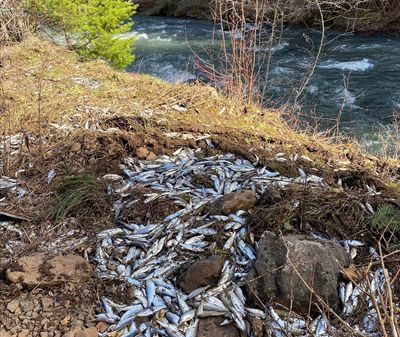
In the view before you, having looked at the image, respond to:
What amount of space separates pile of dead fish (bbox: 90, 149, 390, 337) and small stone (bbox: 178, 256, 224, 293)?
0.15ft

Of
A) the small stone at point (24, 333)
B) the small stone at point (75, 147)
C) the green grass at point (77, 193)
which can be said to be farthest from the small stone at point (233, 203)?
the small stone at point (75, 147)

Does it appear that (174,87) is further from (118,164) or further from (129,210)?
(129,210)

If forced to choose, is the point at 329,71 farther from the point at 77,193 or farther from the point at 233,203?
the point at 77,193

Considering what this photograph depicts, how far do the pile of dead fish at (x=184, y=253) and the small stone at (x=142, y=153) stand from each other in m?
0.09

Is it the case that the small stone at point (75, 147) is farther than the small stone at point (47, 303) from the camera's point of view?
Yes

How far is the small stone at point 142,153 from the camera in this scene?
189 inches

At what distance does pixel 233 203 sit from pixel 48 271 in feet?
4.90

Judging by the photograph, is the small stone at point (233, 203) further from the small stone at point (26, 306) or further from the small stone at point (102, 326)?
the small stone at point (26, 306)

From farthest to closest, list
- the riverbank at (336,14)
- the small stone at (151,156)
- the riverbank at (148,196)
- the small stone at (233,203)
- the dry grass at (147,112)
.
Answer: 1. the riverbank at (336,14)
2. the dry grass at (147,112)
3. the small stone at (151,156)
4. the small stone at (233,203)
5. the riverbank at (148,196)

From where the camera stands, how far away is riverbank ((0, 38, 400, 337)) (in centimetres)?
307

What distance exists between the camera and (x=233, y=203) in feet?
12.2

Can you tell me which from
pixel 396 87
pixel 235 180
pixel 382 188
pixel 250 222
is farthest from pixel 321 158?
pixel 396 87

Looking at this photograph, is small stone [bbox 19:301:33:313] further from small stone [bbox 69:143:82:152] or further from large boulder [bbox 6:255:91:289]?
small stone [bbox 69:143:82:152]

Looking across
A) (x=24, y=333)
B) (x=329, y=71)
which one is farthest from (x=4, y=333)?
(x=329, y=71)
